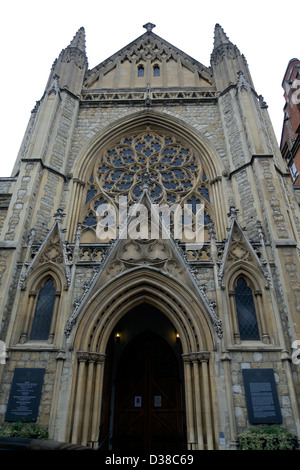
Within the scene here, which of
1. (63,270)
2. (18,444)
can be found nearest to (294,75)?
(63,270)

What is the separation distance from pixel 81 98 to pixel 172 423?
48.6 ft

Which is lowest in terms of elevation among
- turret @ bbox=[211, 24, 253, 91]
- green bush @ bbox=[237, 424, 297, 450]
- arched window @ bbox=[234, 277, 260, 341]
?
green bush @ bbox=[237, 424, 297, 450]

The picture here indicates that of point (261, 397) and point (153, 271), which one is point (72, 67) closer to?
point (153, 271)

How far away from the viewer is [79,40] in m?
17.9

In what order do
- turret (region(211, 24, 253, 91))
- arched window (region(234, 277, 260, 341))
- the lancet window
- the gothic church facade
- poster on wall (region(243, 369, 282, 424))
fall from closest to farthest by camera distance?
1. poster on wall (region(243, 369, 282, 424))
2. the gothic church facade
3. arched window (region(234, 277, 260, 341))
4. the lancet window
5. turret (region(211, 24, 253, 91))

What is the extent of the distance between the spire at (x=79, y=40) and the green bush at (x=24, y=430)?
18.3m

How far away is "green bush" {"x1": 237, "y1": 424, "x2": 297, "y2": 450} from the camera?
22.1ft

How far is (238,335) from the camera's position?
27.6 ft

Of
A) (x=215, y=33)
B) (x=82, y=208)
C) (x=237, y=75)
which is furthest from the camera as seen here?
(x=215, y=33)

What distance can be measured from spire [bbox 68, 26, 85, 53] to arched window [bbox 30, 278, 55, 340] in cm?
1461

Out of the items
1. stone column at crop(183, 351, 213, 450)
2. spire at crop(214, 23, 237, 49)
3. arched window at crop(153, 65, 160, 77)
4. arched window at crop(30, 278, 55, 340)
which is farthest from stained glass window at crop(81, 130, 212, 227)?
spire at crop(214, 23, 237, 49)

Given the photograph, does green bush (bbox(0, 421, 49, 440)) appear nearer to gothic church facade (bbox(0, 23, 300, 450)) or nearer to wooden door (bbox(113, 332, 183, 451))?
gothic church facade (bbox(0, 23, 300, 450))

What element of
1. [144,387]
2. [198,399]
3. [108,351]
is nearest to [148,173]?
[108,351]

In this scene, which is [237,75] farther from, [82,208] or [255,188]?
[82,208]
